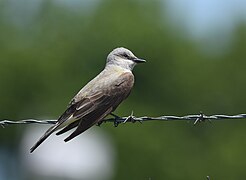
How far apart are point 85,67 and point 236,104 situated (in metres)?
5.59

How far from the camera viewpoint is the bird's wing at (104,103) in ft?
40.7

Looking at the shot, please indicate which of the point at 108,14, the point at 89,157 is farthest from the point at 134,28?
the point at 89,157

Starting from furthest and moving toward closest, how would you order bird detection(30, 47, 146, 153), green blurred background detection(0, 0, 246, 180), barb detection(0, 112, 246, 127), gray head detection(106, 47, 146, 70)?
green blurred background detection(0, 0, 246, 180), gray head detection(106, 47, 146, 70), bird detection(30, 47, 146, 153), barb detection(0, 112, 246, 127)

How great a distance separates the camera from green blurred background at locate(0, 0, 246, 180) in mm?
40312

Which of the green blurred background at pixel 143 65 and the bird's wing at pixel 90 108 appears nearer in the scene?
the bird's wing at pixel 90 108

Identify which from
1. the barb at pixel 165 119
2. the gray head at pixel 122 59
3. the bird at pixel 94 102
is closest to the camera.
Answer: the barb at pixel 165 119

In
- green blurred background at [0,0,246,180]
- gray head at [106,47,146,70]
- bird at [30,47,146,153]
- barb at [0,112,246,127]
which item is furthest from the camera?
green blurred background at [0,0,246,180]

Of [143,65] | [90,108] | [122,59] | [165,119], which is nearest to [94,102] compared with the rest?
[90,108]

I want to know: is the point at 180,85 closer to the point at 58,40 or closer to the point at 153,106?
the point at 153,106

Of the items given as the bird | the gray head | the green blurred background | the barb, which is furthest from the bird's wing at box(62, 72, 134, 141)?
the green blurred background

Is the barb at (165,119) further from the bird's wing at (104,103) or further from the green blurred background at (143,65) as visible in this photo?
the green blurred background at (143,65)

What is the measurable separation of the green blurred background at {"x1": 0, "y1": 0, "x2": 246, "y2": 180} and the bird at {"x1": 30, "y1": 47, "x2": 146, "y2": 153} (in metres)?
25.4

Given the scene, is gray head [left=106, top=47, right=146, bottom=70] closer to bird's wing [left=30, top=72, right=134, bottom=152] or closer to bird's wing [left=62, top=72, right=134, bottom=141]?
bird's wing [left=62, top=72, right=134, bottom=141]

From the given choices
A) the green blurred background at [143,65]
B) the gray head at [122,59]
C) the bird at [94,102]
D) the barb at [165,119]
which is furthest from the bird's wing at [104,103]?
the green blurred background at [143,65]
